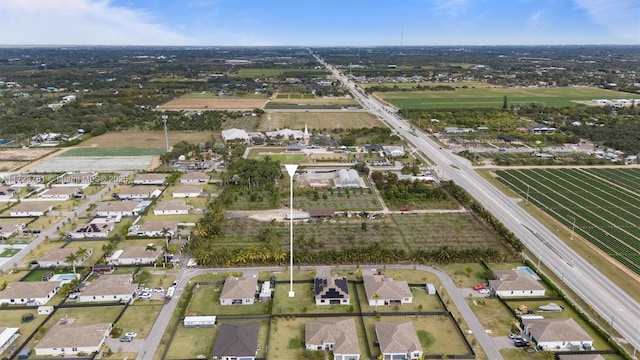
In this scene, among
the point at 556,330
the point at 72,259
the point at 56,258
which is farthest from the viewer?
the point at 56,258

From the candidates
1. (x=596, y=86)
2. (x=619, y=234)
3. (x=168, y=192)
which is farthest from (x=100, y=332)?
(x=596, y=86)

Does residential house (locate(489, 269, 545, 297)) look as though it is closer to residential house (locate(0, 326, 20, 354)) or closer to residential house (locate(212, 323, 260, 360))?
residential house (locate(212, 323, 260, 360))

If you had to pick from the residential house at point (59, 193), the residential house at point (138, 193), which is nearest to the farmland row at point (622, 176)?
the residential house at point (138, 193)

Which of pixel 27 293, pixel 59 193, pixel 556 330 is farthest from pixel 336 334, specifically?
pixel 59 193

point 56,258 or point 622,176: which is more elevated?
point 622,176

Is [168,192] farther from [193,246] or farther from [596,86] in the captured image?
[596,86]

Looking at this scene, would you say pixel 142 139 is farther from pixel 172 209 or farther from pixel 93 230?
pixel 93 230

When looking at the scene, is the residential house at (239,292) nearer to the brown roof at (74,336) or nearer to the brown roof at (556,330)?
the brown roof at (74,336)
